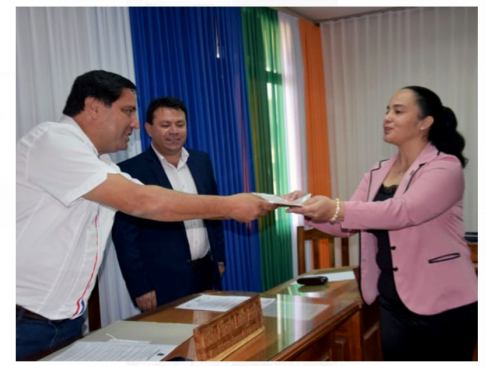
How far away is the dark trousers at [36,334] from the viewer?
147cm

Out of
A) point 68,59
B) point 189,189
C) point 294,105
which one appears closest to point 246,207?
point 189,189

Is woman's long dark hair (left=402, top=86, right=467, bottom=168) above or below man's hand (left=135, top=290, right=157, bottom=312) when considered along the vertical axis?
above

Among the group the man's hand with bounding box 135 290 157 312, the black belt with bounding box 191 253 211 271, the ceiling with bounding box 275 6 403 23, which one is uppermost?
the ceiling with bounding box 275 6 403 23

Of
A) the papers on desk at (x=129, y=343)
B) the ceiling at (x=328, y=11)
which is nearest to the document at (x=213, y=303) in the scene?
the papers on desk at (x=129, y=343)

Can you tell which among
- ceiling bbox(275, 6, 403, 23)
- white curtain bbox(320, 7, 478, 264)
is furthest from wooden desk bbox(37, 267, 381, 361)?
ceiling bbox(275, 6, 403, 23)

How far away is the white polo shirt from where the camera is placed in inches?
59.0

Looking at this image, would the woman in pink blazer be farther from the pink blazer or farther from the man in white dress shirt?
the man in white dress shirt

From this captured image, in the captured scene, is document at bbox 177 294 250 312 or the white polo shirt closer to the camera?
the white polo shirt

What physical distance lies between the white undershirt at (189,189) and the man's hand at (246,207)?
0.79 meters

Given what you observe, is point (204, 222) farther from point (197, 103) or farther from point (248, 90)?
point (248, 90)

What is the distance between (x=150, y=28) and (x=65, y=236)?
2.18m

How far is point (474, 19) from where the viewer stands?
16.5 ft

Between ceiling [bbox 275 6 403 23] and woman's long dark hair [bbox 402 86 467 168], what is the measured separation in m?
3.35

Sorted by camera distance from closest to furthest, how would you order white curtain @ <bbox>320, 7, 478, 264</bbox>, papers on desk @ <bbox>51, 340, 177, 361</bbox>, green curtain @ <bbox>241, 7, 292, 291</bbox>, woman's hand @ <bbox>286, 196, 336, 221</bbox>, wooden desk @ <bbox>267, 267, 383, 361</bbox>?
papers on desk @ <bbox>51, 340, 177, 361</bbox> < wooden desk @ <bbox>267, 267, 383, 361</bbox> < woman's hand @ <bbox>286, 196, 336, 221</bbox> < green curtain @ <bbox>241, 7, 292, 291</bbox> < white curtain @ <bbox>320, 7, 478, 264</bbox>
